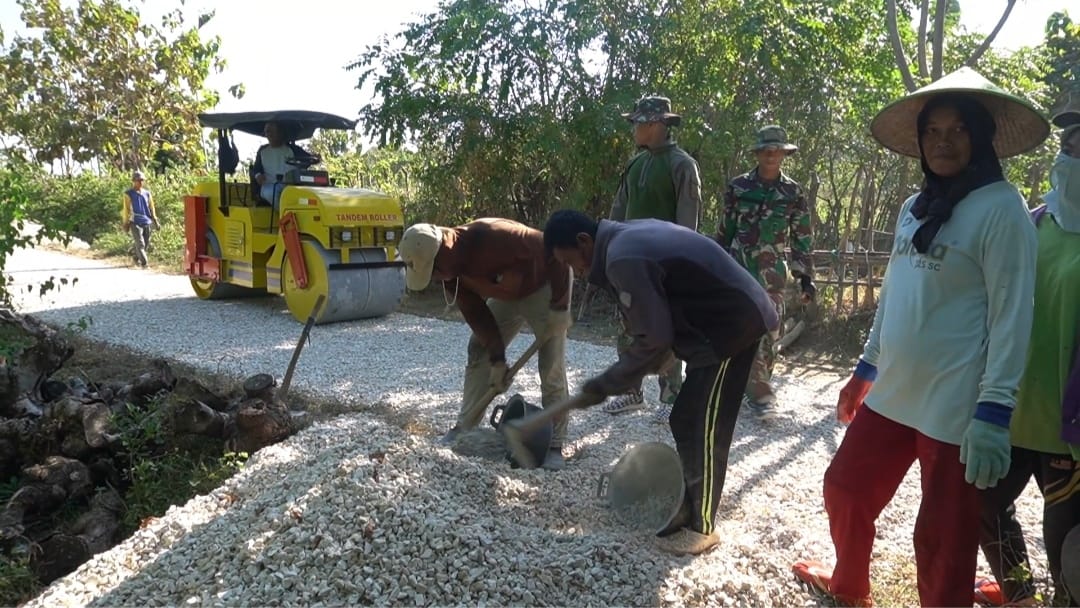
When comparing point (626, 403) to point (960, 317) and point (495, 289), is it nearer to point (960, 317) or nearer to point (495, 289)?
point (495, 289)

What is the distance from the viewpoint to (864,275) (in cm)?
809

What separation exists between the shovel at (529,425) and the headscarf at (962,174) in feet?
4.12

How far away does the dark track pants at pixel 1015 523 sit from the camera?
2.38 m

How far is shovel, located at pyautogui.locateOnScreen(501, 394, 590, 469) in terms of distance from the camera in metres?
2.86

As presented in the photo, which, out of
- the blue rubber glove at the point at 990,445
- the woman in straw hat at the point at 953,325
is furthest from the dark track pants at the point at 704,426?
the blue rubber glove at the point at 990,445

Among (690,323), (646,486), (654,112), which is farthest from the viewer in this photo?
(654,112)

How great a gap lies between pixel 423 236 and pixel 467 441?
1209 millimetres

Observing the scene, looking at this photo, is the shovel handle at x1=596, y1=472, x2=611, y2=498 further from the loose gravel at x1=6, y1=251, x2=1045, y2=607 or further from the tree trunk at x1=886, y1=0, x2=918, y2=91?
the tree trunk at x1=886, y1=0, x2=918, y2=91

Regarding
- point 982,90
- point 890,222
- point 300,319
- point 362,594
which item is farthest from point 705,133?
point 362,594

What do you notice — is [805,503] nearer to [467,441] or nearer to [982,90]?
[467,441]

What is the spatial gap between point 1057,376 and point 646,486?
1.66 meters

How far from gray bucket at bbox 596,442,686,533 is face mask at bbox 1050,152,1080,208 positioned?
1.62 metres

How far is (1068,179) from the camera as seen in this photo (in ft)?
7.76

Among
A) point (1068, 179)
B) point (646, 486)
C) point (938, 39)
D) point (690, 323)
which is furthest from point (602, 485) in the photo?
point (938, 39)
